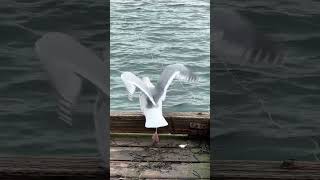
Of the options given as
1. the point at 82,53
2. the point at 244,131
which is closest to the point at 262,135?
the point at 244,131

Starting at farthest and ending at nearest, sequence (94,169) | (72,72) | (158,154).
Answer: (158,154), (72,72), (94,169)

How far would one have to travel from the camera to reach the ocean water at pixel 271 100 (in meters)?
2.25

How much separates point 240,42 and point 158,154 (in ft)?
2.23

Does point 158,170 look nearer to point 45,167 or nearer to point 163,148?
point 163,148

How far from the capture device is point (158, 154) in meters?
2.60

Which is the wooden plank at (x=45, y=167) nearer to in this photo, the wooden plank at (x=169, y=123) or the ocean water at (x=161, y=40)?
the wooden plank at (x=169, y=123)

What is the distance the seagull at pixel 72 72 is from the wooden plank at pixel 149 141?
1.70ft

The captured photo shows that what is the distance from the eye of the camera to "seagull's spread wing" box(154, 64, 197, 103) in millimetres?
3388

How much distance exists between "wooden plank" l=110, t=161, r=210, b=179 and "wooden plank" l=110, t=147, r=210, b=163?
0.18 ft

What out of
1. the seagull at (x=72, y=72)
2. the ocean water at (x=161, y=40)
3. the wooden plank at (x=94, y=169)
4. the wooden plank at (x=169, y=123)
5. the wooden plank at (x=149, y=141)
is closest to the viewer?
the seagull at (x=72, y=72)

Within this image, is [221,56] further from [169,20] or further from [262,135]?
[169,20]

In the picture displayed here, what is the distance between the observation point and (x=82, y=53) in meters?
2.10

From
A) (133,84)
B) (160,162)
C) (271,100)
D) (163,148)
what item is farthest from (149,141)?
(271,100)

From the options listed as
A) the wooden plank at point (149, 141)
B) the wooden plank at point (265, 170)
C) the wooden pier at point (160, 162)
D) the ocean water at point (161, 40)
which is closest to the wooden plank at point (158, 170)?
the wooden pier at point (160, 162)
